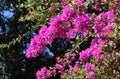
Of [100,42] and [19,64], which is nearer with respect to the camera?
[100,42]

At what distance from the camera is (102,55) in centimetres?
462

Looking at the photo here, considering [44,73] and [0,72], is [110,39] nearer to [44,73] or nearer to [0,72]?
[44,73]

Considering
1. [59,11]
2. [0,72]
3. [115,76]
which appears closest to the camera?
[115,76]

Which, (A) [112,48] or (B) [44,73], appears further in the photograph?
(B) [44,73]

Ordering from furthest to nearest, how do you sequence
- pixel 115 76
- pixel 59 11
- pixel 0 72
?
pixel 0 72 → pixel 59 11 → pixel 115 76

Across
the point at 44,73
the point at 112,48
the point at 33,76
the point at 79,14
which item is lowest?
the point at 33,76

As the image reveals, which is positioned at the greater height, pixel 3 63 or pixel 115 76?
pixel 115 76

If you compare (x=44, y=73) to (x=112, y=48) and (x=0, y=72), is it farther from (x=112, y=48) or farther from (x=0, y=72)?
(x=0, y=72)

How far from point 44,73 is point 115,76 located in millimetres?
1254

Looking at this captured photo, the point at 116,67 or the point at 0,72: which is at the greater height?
the point at 116,67

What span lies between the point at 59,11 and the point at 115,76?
4.14 ft

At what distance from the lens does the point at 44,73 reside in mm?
5512

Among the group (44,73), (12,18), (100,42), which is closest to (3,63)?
(12,18)

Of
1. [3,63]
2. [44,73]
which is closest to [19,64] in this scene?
[3,63]
